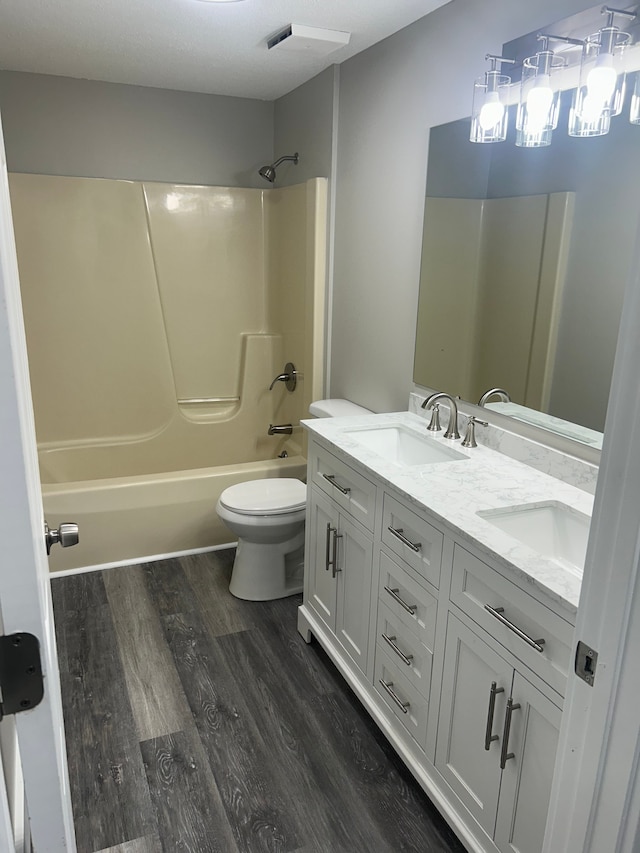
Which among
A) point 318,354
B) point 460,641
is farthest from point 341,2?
point 460,641

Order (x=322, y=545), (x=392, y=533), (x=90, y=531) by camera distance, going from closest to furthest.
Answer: (x=392, y=533) < (x=322, y=545) < (x=90, y=531)

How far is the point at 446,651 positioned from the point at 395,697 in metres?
0.37

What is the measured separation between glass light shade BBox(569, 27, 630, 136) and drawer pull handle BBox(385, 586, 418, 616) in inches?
53.8

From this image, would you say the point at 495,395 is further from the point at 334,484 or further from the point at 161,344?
the point at 161,344

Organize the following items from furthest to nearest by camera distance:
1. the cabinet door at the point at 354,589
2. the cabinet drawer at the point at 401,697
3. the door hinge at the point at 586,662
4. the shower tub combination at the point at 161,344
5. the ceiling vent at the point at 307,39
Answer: the shower tub combination at the point at 161,344 → the ceiling vent at the point at 307,39 → the cabinet door at the point at 354,589 → the cabinet drawer at the point at 401,697 → the door hinge at the point at 586,662

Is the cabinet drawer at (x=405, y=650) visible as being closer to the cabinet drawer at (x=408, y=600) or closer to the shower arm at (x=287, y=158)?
the cabinet drawer at (x=408, y=600)

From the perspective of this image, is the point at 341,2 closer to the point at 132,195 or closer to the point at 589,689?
the point at 132,195

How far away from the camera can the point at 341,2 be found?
2201mm

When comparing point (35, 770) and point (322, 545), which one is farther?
point (322, 545)

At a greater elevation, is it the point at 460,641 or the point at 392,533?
the point at 392,533

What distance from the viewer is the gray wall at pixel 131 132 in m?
3.27

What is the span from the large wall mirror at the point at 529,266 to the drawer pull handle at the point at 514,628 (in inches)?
24.7

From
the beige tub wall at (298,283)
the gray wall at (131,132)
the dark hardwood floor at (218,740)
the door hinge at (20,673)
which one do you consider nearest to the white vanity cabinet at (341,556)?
the dark hardwood floor at (218,740)

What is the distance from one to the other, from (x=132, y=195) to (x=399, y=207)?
163cm
